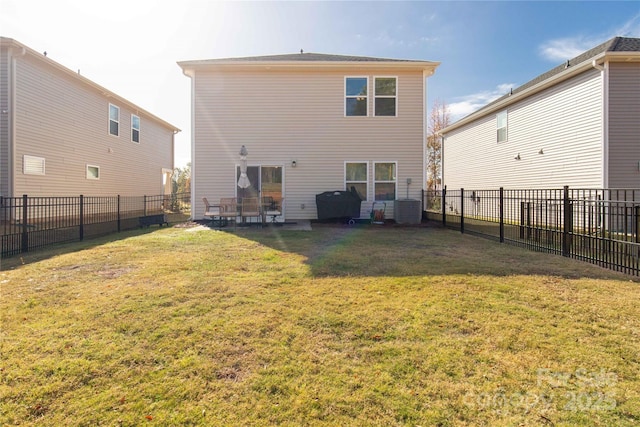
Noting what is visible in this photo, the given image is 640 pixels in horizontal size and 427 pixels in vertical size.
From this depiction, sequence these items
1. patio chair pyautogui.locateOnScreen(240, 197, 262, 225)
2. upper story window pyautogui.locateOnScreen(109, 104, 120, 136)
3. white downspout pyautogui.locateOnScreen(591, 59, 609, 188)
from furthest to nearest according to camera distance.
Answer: upper story window pyautogui.locateOnScreen(109, 104, 120, 136), patio chair pyautogui.locateOnScreen(240, 197, 262, 225), white downspout pyautogui.locateOnScreen(591, 59, 609, 188)

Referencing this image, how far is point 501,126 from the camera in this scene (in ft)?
46.7

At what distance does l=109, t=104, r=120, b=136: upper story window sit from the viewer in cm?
1493

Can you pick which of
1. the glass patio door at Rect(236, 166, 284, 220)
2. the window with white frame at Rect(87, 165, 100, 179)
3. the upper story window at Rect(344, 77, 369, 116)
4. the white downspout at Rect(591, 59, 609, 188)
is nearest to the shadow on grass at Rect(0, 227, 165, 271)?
the glass patio door at Rect(236, 166, 284, 220)

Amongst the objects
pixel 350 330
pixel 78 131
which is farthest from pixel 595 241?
pixel 78 131

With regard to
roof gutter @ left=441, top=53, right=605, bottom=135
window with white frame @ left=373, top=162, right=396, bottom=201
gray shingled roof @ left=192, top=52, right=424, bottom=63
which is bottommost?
window with white frame @ left=373, top=162, right=396, bottom=201

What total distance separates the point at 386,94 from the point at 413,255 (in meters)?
8.16

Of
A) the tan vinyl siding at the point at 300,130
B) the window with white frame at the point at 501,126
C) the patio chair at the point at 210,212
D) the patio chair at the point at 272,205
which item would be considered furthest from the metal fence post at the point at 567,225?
the window with white frame at the point at 501,126

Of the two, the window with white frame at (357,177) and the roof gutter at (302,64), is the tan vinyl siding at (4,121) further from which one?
the window with white frame at (357,177)

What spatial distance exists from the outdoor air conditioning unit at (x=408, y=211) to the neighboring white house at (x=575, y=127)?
16.1 ft

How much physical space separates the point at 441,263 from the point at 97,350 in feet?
A: 16.2

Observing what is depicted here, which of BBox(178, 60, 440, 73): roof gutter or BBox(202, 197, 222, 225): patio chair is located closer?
BBox(202, 197, 222, 225): patio chair

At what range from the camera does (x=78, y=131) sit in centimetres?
1283

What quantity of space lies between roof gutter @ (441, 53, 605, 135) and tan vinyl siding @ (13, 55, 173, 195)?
1780cm

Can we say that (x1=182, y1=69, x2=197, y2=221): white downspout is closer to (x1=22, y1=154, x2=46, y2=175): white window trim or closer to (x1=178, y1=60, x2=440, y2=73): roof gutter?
(x1=178, y1=60, x2=440, y2=73): roof gutter
